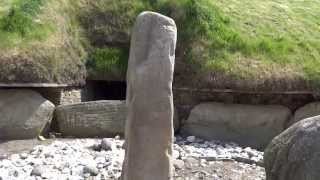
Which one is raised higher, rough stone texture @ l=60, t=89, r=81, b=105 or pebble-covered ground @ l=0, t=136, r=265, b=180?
rough stone texture @ l=60, t=89, r=81, b=105

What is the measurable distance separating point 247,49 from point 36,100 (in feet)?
11.7

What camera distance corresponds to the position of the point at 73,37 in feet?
35.2

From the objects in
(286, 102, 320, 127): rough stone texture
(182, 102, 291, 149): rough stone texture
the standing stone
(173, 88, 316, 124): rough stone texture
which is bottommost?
(182, 102, 291, 149): rough stone texture

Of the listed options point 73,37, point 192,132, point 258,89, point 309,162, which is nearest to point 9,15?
point 73,37

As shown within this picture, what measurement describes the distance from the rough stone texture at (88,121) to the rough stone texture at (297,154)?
5931 mm

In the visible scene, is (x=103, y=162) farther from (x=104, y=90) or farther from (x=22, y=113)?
(x=104, y=90)

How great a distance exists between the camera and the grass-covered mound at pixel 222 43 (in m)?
10.3

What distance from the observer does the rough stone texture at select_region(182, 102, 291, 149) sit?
33.5 ft

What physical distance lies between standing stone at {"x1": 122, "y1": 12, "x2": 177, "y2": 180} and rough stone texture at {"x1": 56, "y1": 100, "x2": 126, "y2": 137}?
355cm

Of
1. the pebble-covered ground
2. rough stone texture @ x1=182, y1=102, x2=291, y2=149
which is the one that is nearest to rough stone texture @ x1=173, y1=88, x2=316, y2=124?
rough stone texture @ x1=182, y1=102, x2=291, y2=149

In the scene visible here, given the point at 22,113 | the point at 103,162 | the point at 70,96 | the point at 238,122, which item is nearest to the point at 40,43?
the point at 70,96

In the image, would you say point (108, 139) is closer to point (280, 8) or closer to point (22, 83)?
point (22, 83)

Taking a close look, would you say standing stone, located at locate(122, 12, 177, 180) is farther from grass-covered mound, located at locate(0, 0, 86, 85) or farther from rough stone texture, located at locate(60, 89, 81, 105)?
→ rough stone texture, located at locate(60, 89, 81, 105)

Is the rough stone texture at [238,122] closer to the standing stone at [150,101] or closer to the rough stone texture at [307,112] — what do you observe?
the rough stone texture at [307,112]
